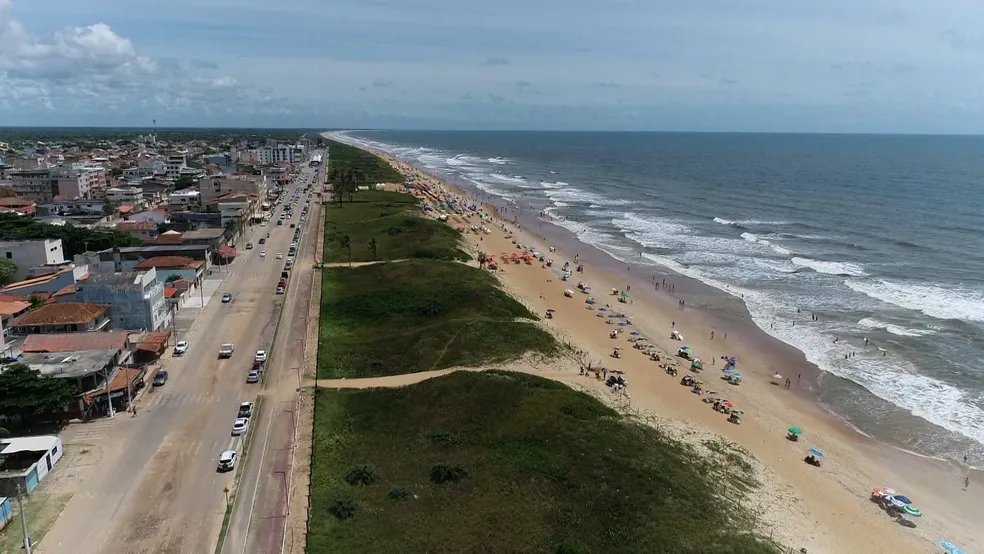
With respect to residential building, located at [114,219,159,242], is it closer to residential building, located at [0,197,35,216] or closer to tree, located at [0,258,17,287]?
tree, located at [0,258,17,287]

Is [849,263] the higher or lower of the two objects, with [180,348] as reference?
higher

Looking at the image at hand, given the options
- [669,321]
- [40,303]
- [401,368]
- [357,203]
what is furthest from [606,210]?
[40,303]

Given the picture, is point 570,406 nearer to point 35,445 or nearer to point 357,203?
point 35,445

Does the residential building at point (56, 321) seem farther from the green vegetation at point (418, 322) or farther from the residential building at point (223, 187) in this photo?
the residential building at point (223, 187)

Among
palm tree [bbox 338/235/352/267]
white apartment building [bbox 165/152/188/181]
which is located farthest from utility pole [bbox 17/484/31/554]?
white apartment building [bbox 165/152/188/181]

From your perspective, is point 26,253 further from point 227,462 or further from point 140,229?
point 227,462

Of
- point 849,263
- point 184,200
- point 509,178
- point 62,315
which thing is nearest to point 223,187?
point 184,200
